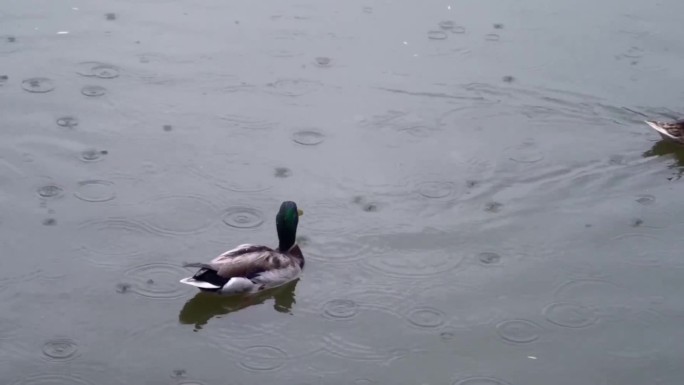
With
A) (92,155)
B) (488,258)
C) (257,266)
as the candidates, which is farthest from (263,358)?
(92,155)

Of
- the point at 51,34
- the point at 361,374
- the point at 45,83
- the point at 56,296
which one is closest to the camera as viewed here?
the point at 361,374

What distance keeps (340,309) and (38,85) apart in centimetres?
406

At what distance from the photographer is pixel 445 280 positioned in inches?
302

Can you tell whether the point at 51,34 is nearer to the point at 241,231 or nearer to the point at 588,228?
the point at 241,231

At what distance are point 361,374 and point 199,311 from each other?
1241mm

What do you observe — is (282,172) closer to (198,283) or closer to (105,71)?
(198,283)

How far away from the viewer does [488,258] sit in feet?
26.1

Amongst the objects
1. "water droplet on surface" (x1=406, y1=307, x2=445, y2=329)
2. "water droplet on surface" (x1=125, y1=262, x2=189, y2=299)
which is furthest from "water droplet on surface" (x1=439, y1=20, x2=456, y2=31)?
"water droplet on surface" (x1=125, y1=262, x2=189, y2=299)

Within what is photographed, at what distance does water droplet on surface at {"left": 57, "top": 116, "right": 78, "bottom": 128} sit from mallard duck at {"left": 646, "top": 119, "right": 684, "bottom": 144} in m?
4.79

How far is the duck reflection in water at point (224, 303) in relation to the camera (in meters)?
7.28

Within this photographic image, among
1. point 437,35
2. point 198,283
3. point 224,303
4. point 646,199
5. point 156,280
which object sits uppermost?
point 437,35

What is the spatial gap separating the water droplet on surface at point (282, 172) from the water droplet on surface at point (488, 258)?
172 centimetres

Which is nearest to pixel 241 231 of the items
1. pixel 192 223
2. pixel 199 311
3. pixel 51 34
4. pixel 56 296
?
pixel 192 223

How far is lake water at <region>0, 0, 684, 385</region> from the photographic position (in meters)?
6.97
